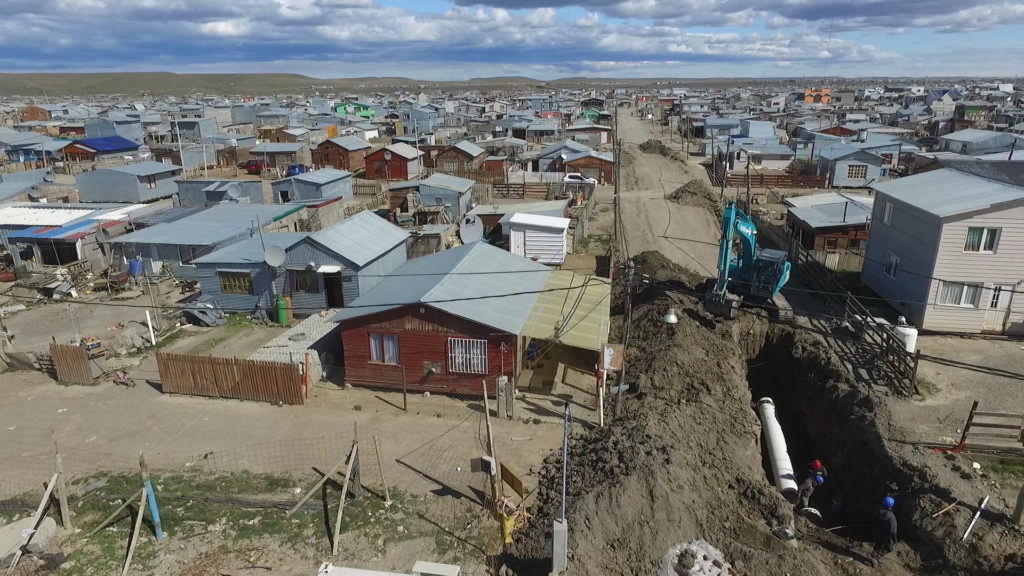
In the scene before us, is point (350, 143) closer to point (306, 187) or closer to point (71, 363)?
point (306, 187)

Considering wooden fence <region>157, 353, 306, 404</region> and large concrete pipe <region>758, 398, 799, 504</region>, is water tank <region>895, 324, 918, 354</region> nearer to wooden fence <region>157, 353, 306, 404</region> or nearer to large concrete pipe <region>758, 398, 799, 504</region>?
large concrete pipe <region>758, 398, 799, 504</region>

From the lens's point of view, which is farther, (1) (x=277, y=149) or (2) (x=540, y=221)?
(1) (x=277, y=149)

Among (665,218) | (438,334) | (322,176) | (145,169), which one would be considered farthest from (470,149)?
(438,334)

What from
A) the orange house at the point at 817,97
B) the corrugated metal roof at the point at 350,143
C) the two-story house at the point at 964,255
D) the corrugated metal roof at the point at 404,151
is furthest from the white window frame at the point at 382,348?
the orange house at the point at 817,97

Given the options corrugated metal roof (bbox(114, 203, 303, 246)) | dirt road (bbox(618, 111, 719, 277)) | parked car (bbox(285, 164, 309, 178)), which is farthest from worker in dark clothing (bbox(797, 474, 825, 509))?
parked car (bbox(285, 164, 309, 178))

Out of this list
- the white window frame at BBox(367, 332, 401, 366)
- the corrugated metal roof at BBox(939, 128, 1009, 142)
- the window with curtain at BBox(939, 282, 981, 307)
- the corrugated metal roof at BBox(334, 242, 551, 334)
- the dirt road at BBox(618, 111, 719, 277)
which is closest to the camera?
the corrugated metal roof at BBox(334, 242, 551, 334)

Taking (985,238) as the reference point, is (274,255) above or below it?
below
